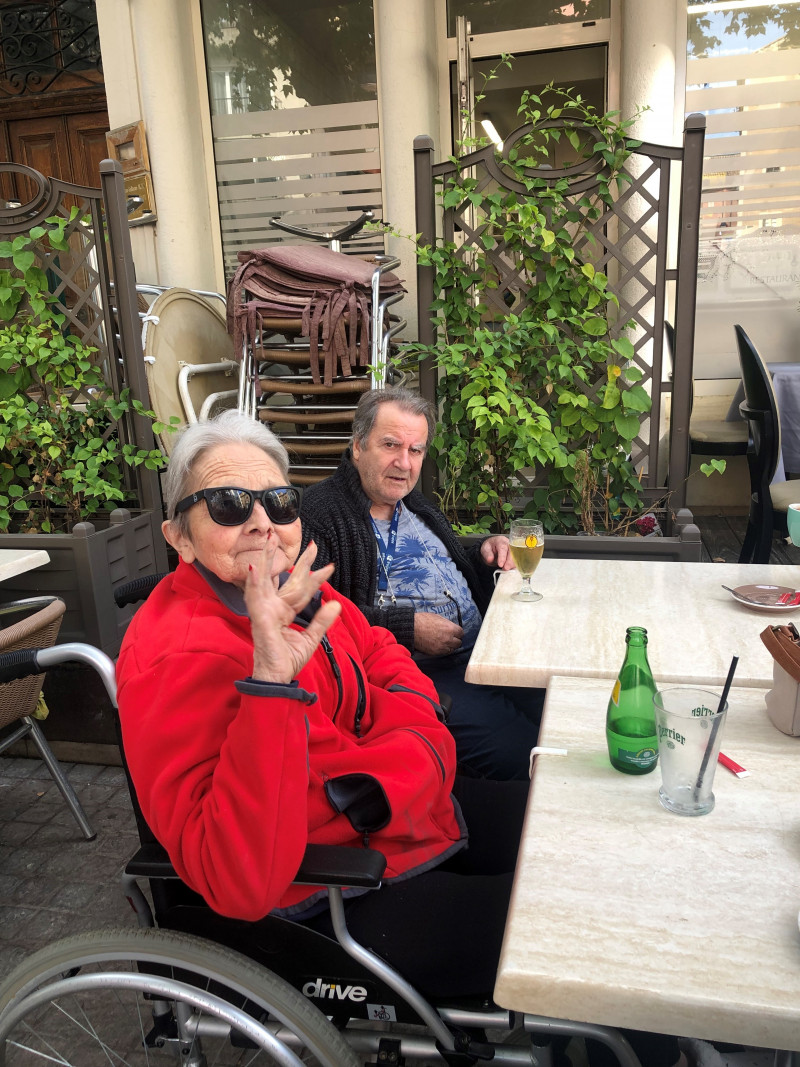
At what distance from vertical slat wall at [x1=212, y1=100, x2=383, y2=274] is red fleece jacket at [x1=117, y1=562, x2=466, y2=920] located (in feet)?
14.3

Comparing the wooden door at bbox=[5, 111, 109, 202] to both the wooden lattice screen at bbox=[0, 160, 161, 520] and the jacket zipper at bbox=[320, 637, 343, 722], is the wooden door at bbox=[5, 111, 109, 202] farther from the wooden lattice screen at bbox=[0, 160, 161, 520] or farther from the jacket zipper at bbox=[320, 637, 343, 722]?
the jacket zipper at bbox=[320, 637, 343, 722]

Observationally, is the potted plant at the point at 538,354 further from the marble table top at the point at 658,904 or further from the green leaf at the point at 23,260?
the marble table top at the point at 658,904

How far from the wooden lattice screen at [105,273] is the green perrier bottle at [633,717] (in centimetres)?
301

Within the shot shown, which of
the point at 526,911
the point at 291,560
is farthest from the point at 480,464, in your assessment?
the point at 526,911

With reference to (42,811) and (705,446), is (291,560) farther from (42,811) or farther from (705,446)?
(705,446)

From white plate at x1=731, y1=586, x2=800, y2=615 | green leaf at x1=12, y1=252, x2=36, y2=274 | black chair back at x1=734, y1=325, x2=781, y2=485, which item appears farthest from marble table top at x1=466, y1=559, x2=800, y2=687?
green leaf at x1=12, y1=252, x2=36, y2=274

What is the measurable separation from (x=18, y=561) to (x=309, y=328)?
182cm

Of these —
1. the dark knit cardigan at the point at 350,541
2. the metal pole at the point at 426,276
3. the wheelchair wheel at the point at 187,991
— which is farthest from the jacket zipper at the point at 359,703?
the metal pole at the point at 426,276

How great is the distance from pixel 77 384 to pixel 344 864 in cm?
321

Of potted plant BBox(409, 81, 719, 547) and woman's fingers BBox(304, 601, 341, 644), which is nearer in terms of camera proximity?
woman's fingers BBox(304, 601, 341, 644)

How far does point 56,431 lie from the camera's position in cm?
380

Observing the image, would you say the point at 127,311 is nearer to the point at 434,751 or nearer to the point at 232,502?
the point at 232,502

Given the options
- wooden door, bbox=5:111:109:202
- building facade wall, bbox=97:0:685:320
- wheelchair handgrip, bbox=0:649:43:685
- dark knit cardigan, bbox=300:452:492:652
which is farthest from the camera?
wooden door, bbox=5:111:109:202

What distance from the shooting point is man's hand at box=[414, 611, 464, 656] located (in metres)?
2.37
